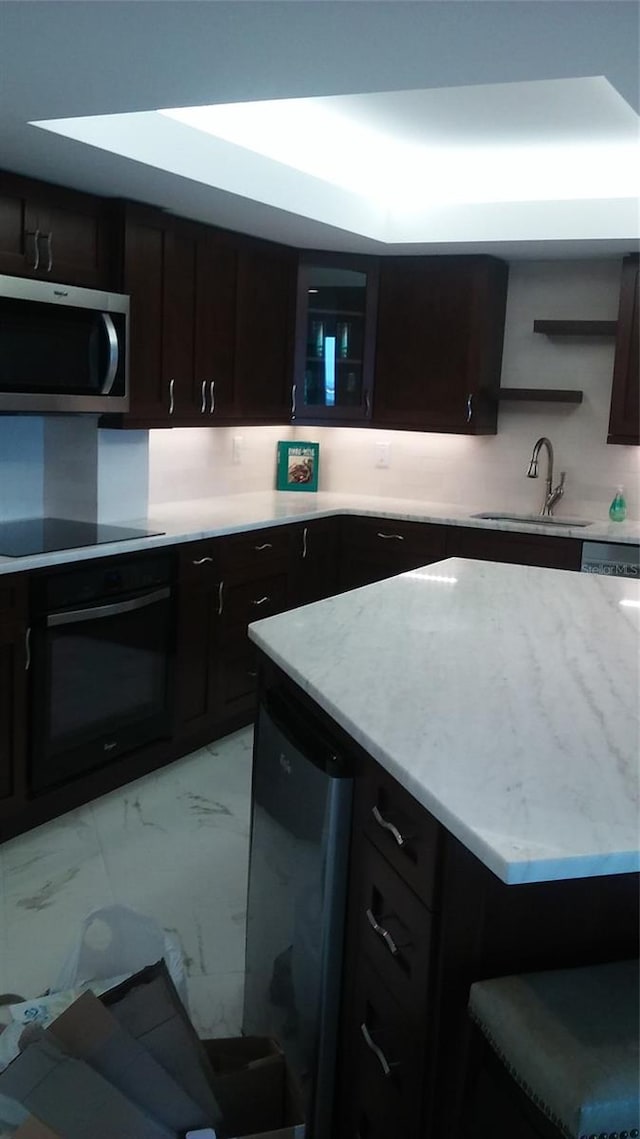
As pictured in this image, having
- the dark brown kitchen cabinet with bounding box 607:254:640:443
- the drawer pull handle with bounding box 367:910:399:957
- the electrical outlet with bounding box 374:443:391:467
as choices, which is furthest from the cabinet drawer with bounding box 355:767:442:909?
the electrical outlet with bounding box 374:443:391:467

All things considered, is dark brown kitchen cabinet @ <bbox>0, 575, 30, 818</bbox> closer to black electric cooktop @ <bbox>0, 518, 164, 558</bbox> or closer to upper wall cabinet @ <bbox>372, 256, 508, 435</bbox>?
black electric cooktop @ <bbox>0, 518, 164, 558</bbox>

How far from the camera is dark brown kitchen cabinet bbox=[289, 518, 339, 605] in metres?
4.38

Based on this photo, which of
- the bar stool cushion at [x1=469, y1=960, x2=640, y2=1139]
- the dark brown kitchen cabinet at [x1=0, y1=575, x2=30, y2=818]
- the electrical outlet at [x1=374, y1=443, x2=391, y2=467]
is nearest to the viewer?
the bar stool cushion at [x1=469, y1=960, x2=640, y2=1139]

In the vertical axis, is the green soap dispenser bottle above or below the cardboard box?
above

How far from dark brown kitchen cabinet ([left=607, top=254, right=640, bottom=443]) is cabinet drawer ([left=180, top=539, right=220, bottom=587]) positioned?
6.74 ft

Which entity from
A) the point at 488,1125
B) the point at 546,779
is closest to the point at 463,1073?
the point at 488,1125

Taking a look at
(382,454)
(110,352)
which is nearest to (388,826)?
(110,352)

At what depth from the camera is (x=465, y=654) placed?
2053 mm

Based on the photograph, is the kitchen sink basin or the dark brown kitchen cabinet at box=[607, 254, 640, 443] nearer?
the dark brown kitchen cabinet at box=[607, 254, 640, 443]

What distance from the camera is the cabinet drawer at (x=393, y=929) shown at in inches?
55.1

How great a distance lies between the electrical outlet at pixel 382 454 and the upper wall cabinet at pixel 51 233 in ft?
7.01

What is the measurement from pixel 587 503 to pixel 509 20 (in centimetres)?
333

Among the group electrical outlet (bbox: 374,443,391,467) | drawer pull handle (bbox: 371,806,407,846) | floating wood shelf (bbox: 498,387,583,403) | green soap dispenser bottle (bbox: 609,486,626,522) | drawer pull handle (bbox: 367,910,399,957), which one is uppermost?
floating wood shelf (bbox: 498,387,583,403)

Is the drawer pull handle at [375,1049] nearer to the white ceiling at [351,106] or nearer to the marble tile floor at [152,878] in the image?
the marble tile floor at [152,878]
